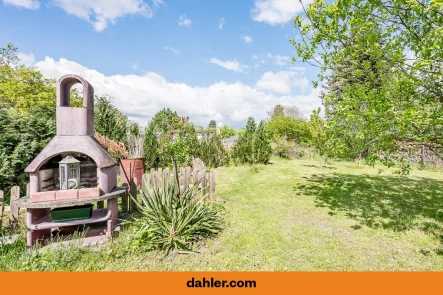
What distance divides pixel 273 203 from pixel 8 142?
846 centimetres

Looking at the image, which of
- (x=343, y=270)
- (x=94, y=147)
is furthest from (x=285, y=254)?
(x=94, y=147)

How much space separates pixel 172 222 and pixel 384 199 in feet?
22.6

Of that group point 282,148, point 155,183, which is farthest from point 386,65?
point 282,148

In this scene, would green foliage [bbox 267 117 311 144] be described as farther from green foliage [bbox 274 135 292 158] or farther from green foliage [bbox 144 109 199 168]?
green foliage [bbox 144 109 199 168]

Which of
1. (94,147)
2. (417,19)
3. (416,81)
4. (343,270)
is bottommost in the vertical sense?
(343,270)

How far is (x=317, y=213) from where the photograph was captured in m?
5.93

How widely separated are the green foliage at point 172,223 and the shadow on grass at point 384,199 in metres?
3.53

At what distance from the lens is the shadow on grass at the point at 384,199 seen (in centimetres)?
538

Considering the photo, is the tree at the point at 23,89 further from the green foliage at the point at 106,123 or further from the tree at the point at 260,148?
the tree at the point at 260,148

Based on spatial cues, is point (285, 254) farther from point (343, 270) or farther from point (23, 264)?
point (23, 264)

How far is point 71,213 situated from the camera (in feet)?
13.6

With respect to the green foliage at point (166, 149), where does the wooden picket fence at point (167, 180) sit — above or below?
below
